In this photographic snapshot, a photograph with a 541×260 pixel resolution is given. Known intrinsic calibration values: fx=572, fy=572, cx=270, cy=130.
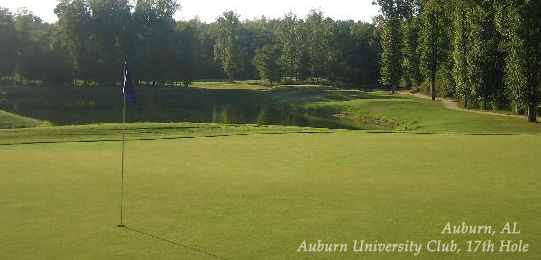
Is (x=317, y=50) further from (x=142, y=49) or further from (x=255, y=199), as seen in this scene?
(x=255, y=199)

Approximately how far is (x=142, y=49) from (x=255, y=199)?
9931cm

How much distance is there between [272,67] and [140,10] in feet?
91.4

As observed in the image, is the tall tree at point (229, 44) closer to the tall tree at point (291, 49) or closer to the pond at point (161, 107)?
the tall tree at point (291, 49)

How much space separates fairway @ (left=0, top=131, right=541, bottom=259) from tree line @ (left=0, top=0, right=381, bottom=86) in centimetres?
8642

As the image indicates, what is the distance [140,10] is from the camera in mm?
110812

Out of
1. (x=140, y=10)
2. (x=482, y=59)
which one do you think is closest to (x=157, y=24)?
(x=140, y=10)

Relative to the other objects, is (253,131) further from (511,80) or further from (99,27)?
(99,27)

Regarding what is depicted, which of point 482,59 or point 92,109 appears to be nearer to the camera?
point 482,59

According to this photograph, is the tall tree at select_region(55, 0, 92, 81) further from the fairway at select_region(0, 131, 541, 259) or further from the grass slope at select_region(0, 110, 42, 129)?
the fairway at select_region(0, 131, 541, 259)

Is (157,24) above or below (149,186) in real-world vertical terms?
above

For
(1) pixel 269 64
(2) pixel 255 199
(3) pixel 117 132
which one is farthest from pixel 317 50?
(2) pixel 255 199

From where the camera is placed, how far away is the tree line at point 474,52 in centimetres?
4438

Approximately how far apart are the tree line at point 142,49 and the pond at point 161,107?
7194 millimetres

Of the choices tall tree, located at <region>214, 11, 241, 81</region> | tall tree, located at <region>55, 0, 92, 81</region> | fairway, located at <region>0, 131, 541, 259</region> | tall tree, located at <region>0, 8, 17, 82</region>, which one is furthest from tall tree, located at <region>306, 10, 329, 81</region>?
fairway, located at <region>0, 131, 541, 259</region>
